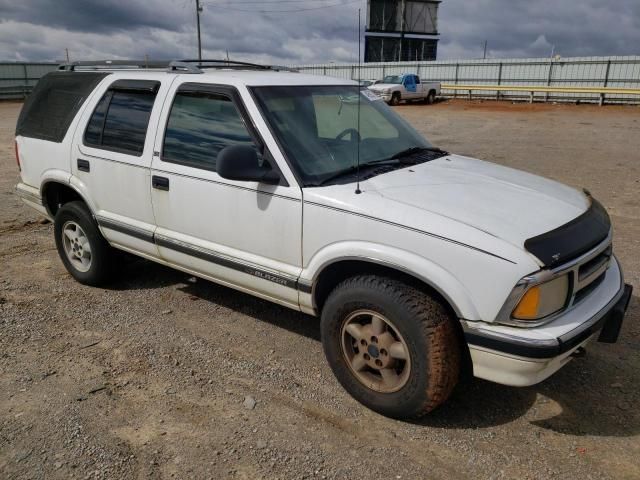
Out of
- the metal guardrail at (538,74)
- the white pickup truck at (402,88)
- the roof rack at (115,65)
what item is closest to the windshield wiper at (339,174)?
the roof rack at (115,65)

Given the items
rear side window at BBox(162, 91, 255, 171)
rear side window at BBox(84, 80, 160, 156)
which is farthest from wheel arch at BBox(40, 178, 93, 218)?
rear side window at BBox(162, 91, 255, 171)

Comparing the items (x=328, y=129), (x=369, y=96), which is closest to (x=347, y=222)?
(x=328, y=129)

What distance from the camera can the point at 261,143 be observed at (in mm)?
3422

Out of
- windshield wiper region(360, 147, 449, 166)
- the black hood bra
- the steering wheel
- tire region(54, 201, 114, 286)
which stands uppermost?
the steering wheel

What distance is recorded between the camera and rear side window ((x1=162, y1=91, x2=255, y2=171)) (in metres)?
3.65

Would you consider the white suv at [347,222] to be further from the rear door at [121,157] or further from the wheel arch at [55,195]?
the wheel arch at [55,195]

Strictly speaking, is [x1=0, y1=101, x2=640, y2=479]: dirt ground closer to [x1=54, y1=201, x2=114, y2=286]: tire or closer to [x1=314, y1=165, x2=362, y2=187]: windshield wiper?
[x1=54, y1=201, x2=114, y2=286]: tire

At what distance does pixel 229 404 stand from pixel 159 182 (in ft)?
5.44

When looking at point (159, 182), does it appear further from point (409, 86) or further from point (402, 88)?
point (409, 86)

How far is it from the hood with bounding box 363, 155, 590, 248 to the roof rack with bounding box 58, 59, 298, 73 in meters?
→ 1.78

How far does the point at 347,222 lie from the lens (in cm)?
304

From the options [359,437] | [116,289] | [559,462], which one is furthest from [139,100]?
[559,462]

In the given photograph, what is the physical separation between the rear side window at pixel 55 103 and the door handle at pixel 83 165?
1.17 ft

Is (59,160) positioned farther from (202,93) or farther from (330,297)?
(330,297)
